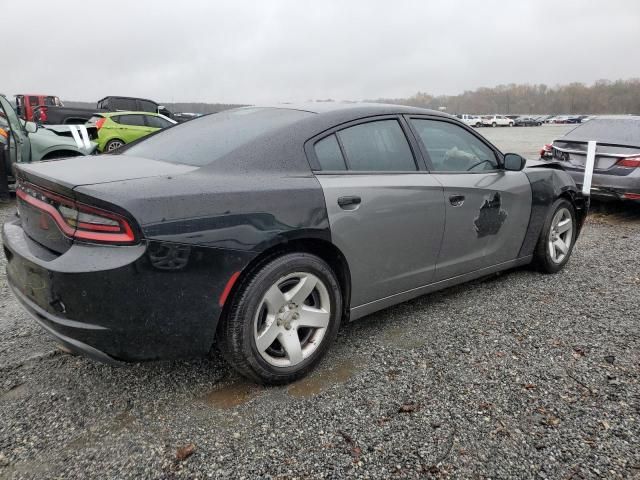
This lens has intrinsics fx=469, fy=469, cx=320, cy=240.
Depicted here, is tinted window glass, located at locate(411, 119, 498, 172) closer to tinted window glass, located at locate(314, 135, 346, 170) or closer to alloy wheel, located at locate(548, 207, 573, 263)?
tinted window glass, located at locate(314, 135, 346, 170)

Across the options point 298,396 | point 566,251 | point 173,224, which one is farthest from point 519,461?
point 566,251

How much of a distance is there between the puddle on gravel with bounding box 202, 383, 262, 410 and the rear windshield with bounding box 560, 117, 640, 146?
6.34 m

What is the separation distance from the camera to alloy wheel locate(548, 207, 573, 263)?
4.16m

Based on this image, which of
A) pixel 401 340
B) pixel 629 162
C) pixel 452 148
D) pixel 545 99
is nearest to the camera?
pixel 401 340

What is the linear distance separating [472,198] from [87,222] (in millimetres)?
2420

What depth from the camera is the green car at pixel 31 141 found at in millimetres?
6641

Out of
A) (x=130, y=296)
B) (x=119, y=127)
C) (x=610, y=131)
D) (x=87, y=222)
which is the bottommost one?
(x=130, y=296)

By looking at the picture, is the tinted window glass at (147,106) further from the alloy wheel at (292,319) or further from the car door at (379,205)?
the alloy wheel at (292,319)

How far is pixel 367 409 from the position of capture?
230cm

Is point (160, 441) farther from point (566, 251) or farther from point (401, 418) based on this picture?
point (566, 251)

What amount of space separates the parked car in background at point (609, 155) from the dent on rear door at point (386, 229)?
456cm

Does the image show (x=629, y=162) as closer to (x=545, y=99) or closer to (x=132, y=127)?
(x=132, y=127)

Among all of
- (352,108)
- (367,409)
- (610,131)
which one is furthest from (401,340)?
(610,131)

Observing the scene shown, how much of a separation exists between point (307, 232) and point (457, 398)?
3.74 feet
